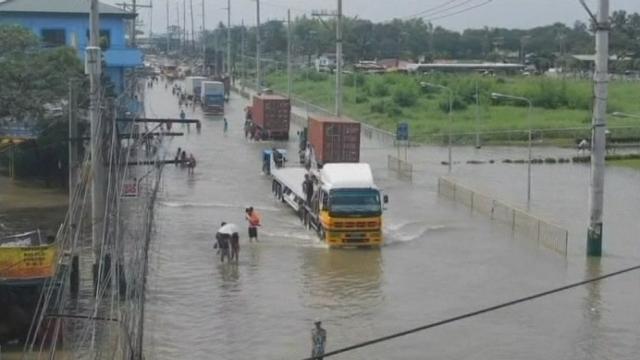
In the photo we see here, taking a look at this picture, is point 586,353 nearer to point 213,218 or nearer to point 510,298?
point 510,298

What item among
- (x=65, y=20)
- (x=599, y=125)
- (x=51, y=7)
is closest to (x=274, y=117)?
(x=65, y=20)

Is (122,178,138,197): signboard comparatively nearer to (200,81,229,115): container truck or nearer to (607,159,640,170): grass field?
(607,159,640,170): grass field

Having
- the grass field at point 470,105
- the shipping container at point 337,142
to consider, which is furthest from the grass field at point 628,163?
the shipping container at point 337,142

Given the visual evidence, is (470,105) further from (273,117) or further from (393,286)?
(393,286)

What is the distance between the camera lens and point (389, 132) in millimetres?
64438

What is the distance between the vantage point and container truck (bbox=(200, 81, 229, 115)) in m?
76.8

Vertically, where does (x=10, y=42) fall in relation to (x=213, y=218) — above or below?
above

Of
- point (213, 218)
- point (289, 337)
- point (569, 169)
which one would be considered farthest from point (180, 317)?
point (569, 169)

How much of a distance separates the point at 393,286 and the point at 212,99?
5414 cm

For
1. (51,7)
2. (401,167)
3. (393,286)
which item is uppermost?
(51,7)

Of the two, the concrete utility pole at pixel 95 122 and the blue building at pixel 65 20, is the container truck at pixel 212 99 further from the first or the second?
the concrete utility pole at pixel 95 122

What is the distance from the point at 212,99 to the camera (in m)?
76.9

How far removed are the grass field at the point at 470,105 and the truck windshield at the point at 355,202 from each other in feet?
111

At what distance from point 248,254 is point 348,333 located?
801cm
